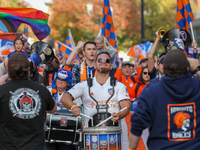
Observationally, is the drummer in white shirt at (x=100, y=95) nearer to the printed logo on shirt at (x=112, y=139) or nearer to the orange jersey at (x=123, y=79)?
the printed logo on shirt at (x=112, y=139)

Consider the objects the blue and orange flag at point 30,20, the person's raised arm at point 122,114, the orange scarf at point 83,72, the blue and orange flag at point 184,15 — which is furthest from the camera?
the blue and orange flag at point 184,15

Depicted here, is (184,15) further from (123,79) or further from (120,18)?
(120,18)

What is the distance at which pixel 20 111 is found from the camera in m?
4.06

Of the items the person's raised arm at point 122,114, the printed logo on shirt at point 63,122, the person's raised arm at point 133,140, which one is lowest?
the printed logo on shirt at point 63,122

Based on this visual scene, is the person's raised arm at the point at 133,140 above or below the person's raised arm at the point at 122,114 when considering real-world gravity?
below

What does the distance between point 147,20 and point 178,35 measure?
21962 mm

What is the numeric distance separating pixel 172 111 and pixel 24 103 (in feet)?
5.43

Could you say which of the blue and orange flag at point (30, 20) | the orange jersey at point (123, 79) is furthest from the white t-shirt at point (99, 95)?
the blue and orange flag at point (30, 20)

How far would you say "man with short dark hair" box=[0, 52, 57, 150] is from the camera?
4.04 m

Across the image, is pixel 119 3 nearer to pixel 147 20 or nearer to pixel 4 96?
pixel 147 20

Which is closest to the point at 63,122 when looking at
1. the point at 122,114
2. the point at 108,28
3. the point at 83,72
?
the point at 122,114

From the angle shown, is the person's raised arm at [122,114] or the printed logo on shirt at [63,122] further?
the printed logo on shirt at [63,122]

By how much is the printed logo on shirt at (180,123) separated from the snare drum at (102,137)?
135cm

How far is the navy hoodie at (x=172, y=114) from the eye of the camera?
3.50 metres
